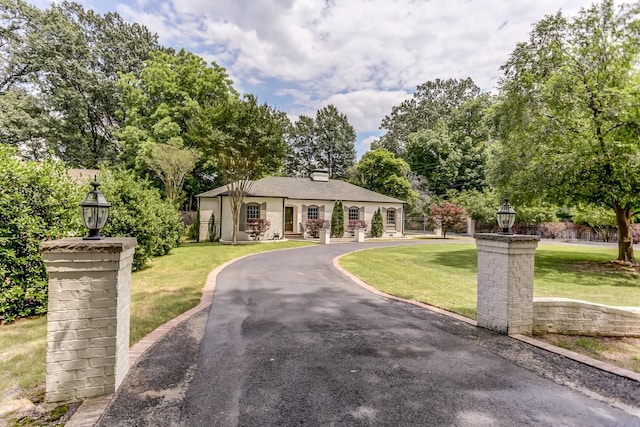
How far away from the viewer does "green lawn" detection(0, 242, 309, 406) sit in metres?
3.23

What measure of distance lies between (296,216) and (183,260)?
39.2 feet

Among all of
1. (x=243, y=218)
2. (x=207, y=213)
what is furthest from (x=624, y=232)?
(x=207, y=213)

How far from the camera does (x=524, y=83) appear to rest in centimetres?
1227

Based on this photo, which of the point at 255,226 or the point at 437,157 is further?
the point at 437,157

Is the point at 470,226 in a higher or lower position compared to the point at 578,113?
lower

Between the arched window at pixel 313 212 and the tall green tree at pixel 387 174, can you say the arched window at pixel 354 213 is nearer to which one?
the arched window at pixel 313 212

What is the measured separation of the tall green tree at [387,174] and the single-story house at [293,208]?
685 centimetres

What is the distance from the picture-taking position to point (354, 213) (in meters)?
23.7

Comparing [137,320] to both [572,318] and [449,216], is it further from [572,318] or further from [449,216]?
[449,216]

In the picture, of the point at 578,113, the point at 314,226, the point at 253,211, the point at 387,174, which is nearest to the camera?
the point at 578,113

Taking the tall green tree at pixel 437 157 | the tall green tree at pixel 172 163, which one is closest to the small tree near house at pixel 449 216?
the tall green tree at pixel 437 157

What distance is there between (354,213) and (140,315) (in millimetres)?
19514

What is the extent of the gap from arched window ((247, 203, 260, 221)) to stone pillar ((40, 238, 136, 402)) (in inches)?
660

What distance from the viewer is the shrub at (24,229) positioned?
4.79 metres
